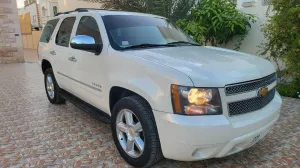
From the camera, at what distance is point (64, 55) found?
14.1 feet

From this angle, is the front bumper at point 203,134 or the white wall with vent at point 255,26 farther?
the white wall with vent at point 255,26

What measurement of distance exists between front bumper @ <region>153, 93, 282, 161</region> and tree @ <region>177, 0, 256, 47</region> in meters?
4.83

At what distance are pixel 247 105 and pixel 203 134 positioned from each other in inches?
23.0

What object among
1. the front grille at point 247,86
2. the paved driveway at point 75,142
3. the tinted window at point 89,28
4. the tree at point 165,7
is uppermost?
the tree at point 165,7

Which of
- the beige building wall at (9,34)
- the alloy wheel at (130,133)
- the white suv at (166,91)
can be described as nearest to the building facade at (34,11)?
the beige building wall at (9,34)

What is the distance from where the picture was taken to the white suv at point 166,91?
7.52 feet

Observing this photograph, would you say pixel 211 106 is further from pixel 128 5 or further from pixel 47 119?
pixel 128 5

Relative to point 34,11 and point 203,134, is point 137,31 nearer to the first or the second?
point 203,134

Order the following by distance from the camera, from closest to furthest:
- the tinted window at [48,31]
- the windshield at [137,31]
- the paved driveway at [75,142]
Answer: the paved driveway at [75,142]
the windshield at [137,31]
the tinted window at [48,31]

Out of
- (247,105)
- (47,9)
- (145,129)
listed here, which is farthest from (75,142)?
(47,9)

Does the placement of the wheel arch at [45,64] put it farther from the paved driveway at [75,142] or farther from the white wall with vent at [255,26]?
the white wall with vent at [255,26]

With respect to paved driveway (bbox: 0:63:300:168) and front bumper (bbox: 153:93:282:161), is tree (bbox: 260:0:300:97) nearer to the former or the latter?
paved driveway (bbox: 0:63:300:168)

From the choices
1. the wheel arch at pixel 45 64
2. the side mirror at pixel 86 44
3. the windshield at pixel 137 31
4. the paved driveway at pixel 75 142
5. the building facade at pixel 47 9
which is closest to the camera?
the paved driveway at pixel 75 142

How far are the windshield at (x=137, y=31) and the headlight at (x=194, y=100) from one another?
3.78 feet
